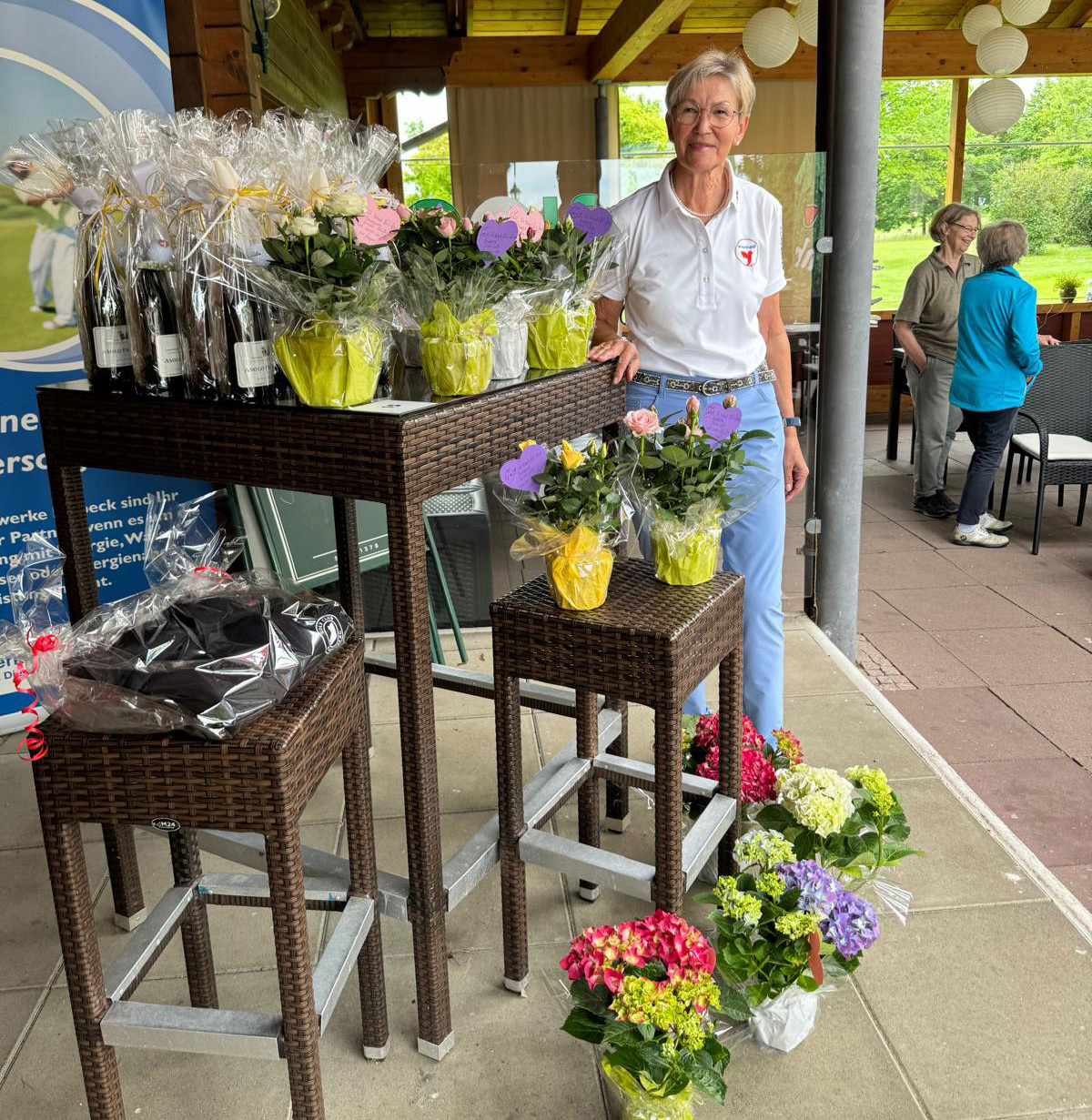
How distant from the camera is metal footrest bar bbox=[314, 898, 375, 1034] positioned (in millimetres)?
1500

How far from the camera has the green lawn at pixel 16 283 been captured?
2721 millimetres


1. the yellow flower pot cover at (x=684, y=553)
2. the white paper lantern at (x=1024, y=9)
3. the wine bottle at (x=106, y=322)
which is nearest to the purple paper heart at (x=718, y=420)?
the yellow flower pot cover at (x=684, y=553)

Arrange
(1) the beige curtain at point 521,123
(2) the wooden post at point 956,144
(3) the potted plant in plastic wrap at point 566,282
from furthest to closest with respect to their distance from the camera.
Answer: (2) the wooden post at point 956,144, (1) the beige curtain at point 521,123, (3) the potted plant in plastic wrap at point 566,282

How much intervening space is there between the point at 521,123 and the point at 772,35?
3.39m

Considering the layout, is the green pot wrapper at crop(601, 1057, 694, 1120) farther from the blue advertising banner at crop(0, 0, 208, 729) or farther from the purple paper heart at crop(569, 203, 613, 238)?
the blue advertising banner at crop(0, 0, 208, 729)

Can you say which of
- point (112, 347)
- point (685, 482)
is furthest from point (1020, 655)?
point (112, 347)

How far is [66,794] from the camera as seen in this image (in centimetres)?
137

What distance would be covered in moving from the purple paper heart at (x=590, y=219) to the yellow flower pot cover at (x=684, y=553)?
1.85ft

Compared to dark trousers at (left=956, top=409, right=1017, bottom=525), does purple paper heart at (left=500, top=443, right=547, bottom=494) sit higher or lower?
higher

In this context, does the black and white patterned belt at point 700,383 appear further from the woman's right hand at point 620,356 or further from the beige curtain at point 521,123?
the beige curtain at point 521,123

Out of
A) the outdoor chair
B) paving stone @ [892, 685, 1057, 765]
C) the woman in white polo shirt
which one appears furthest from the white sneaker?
the woman in white polo shirt

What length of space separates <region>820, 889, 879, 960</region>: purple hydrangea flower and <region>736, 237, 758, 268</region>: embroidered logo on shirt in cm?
130

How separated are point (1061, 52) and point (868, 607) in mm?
7369

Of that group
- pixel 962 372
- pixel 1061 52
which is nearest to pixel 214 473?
pixel 962 372
